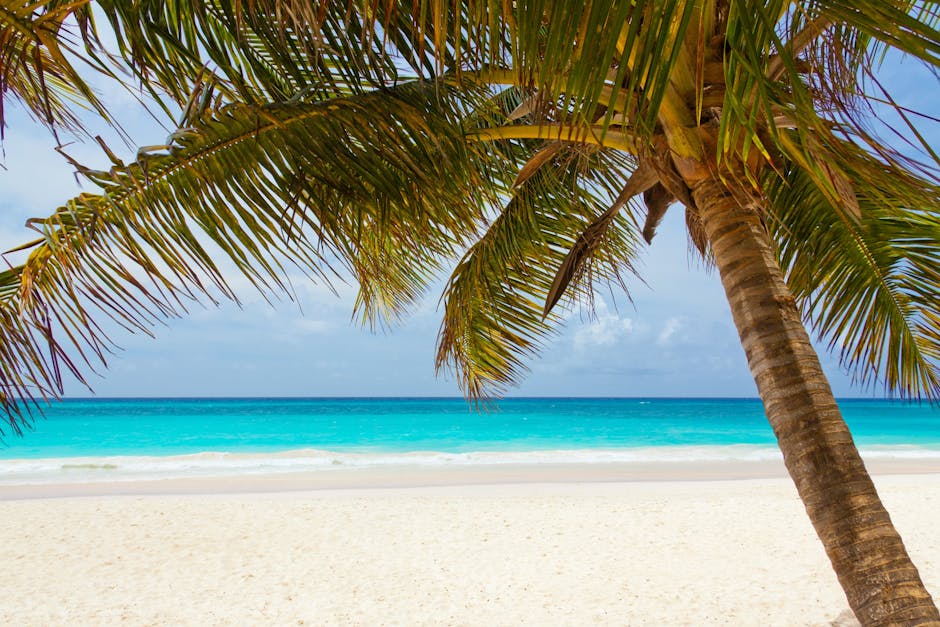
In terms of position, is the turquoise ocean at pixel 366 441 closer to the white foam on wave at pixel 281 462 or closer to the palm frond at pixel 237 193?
the white foam on wave at pixel 281 462

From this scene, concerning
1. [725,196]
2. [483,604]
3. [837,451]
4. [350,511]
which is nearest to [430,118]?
[725,196]

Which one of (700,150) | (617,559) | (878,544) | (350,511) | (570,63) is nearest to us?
(570,63)

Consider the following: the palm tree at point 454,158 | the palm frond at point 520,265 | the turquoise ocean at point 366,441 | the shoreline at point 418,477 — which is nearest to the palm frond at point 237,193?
the palm tree at point 454,158

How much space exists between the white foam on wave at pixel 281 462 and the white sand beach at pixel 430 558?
3.44 metres

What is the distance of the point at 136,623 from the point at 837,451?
4.44 meters

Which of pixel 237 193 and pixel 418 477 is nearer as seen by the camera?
pixel 237 193

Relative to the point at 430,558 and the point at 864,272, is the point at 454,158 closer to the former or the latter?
the point at 864,272

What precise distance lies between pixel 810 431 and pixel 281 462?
13.8 metres

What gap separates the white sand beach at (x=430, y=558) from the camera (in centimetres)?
446

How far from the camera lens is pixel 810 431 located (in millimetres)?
2100

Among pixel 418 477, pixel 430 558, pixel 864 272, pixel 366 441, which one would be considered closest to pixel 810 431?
pixel 864 272

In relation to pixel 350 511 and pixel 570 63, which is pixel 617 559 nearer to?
pixel 350 511

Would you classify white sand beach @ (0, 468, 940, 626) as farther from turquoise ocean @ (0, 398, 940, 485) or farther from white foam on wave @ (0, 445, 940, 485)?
white foam on wave @ (0, 445, 940, 485)

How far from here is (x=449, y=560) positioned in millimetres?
5691
